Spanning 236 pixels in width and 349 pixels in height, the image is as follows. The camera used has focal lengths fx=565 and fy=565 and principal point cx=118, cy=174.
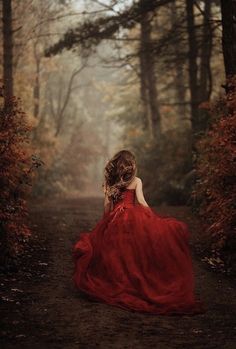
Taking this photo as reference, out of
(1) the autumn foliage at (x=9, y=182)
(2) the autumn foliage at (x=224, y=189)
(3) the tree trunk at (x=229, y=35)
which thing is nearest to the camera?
(1) the autumn foliage at (x=9, y=182)

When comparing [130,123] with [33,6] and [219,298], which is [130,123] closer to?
[33,6]

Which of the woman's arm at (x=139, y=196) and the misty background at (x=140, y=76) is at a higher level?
the misty background at (x=140, y=76)

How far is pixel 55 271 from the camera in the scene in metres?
9.23

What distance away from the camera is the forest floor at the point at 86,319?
19.2ft

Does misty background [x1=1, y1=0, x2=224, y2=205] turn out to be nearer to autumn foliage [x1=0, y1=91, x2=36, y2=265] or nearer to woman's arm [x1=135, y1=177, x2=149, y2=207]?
autumn foliage [x1=0, y1=91, x2=36, y2=265]

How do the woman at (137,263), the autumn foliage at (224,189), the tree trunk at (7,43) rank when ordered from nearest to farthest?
the woman at (137,263), the autumn foliage at (224,189), the tree trunk at (7,43)

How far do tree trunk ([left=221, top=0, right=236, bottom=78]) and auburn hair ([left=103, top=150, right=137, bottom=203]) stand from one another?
449 cm

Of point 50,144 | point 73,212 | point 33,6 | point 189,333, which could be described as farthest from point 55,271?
point 50,144

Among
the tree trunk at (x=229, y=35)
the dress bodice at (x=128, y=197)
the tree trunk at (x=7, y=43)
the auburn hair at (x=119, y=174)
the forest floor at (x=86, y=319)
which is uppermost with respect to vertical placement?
the tree trunk at (x=7, y=43)

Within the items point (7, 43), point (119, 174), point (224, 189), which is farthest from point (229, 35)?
point (7, 43)

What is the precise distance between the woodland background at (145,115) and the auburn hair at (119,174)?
1970 mm

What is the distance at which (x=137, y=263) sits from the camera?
7.38 meters

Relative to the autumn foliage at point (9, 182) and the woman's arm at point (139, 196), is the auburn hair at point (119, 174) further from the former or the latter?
the autumn foliage at point (9, 182)

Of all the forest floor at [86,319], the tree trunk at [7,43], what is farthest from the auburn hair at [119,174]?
the tree trunk at [7,43]
